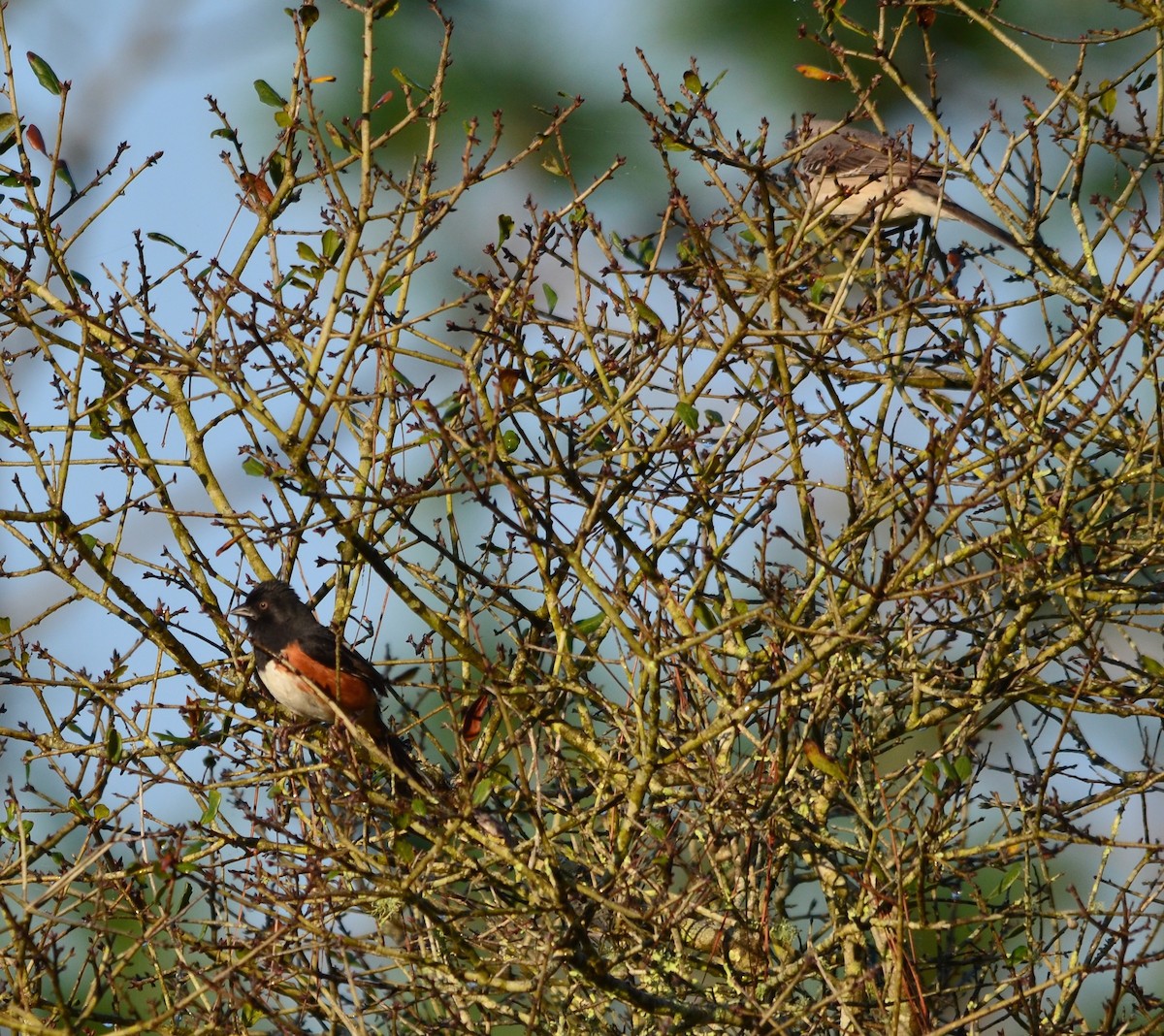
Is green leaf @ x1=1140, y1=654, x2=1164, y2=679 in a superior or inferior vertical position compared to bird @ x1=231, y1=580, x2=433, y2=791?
superior

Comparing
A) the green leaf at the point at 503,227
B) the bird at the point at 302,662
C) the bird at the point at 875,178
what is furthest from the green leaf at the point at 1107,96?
the bird at the point at 302,662

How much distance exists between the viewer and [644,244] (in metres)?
4.92

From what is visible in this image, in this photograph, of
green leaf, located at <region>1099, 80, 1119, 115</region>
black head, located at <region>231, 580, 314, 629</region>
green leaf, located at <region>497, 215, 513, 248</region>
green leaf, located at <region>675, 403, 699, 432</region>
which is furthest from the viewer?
black head, located at <region>231, 580, 314, 629</region>

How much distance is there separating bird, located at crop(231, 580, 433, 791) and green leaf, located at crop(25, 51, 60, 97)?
1.69 meters

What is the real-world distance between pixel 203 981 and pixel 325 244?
2154mm

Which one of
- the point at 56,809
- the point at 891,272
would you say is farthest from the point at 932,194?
the point at 56,809

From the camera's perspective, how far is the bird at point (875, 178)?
3619 mm

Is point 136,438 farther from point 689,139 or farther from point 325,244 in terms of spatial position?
point 689,139

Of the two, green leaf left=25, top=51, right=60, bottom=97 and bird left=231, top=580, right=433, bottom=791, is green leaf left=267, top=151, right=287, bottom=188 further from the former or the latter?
bird left=231, top=580, right=433, bottom=791

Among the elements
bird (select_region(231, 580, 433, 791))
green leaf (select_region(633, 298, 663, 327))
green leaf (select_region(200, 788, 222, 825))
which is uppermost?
green leaf (select_region(633, 298, 663, 327))

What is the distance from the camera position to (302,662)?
191 inches

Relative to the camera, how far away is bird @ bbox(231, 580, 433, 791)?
4.48 metres

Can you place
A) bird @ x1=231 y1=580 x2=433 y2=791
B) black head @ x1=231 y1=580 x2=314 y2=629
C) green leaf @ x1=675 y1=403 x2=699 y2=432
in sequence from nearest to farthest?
green leaf @ x1=675 y1=403 x2=699 y2=432, bird @ x1=231 y1=580 x2=433 y2=791, black head @ x1=231 y1=580 x2=314 y2=629

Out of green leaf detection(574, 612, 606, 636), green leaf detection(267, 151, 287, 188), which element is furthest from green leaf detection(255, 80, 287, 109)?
green leaf detection(574, 612, 606, 636)
